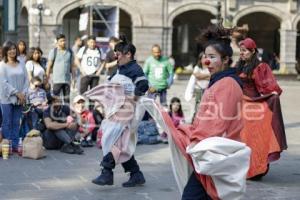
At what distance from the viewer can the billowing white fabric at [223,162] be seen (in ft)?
14.5

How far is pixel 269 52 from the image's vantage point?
3884cm

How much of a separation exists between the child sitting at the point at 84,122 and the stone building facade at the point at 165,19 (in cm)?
2022

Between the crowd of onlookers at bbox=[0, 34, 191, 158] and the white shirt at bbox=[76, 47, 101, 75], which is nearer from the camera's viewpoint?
the crowd of onlookers at bbox=[0, 34, 191, 158]

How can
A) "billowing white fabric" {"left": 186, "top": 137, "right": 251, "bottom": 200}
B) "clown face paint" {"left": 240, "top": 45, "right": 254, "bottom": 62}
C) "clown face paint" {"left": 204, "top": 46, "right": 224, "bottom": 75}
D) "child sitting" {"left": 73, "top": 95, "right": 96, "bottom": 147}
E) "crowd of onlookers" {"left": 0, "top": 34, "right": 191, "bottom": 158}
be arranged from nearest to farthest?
"billowing white fabric" {"left": 186, "top": 137, "right": 251, "bottom": 200} < "clown face paint" {"left": 204, "top": 46, "right": 224, "bottom": 75} < "clown face paint" {"left": 240, "top": 45, "right": 254, "bottom": 62} < "crowd of onlookers" {"left": 0, "top": 34, "right": 191, "bottom": 158} < "child sitting" {"left": 73, "top": 95, "right": 96, "bottom": 147}

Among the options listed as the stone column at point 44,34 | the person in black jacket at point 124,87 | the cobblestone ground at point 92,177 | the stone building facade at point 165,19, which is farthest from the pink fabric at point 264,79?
the stone column at point 44,34

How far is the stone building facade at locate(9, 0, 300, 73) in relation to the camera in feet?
106

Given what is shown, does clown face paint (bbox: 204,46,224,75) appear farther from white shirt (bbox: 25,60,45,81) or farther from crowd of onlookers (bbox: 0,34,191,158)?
white shirt (bbox: 25,60,45,81)

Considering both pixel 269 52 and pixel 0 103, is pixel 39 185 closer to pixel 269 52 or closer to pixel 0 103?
pixel 0 103

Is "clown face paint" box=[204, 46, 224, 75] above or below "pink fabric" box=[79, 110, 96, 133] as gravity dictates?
above

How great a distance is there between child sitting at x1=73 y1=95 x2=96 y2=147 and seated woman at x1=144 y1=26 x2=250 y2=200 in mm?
5934

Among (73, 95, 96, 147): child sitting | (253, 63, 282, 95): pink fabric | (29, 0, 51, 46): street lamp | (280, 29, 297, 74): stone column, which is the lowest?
(73, 95, 96, 147): child sitting

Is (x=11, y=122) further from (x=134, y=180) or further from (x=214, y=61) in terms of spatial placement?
(x=214, y=61)

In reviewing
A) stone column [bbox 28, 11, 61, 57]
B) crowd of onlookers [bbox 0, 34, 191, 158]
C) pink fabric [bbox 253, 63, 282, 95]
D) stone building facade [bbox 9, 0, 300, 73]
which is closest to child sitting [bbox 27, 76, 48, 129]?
crowd of onlookers [bbox 0, 34, 191, 158]

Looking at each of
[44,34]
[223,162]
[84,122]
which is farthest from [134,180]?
[44,34]
